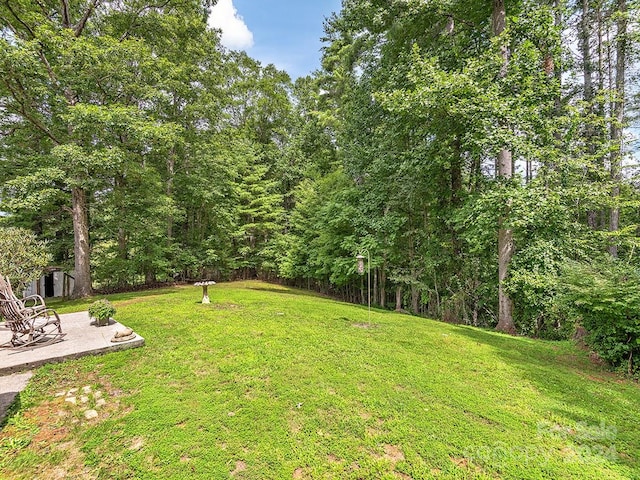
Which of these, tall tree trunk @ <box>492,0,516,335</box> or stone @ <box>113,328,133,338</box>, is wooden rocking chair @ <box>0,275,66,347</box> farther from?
tall tree trunk @ <box>492,0,516,335</box>

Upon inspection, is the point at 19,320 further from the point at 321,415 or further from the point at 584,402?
the point at 584,402

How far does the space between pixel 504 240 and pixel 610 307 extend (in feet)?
11.5

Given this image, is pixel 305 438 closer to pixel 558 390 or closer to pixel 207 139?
pixel 558 390

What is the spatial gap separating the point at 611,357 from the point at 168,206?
1400cm

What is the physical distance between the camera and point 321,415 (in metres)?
3.10

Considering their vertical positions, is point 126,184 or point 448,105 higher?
point 448,105

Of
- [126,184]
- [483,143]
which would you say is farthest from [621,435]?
[126,184]

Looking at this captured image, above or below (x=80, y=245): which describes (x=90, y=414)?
below

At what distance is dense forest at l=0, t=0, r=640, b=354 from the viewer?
7203 mm

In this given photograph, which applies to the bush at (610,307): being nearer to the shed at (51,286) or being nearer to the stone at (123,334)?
the stone at (123,334)

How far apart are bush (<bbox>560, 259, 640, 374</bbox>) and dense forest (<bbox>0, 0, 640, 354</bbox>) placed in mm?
52

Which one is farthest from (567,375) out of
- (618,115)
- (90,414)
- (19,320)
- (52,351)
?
(618,115)

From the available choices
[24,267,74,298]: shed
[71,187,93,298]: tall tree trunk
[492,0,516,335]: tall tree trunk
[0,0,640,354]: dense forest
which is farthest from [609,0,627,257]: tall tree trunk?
[24,267,74,298]: shed

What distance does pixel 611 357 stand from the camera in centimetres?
472
